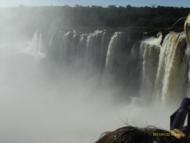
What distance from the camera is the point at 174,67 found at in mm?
17156

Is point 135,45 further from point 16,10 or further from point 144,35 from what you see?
point 16,10

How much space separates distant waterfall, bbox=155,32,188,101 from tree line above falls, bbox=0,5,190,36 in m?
20.1

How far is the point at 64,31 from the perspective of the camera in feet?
→ 98.6

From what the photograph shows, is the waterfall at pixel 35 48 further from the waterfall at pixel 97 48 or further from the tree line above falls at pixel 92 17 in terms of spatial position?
the waterfall at pixel 97 48

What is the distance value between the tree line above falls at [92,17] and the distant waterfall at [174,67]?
2009cm

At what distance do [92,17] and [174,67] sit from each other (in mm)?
28886

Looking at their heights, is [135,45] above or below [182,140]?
below

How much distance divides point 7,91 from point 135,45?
9.98 metres

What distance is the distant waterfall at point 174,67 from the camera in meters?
16.7

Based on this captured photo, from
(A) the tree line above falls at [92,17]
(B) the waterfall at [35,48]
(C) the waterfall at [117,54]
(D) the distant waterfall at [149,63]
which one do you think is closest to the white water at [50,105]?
(B) the waterfall at [35,48]

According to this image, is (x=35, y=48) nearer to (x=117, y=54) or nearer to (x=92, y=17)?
(x=117, y=54)

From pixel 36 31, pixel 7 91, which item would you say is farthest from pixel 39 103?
pixel 36 31

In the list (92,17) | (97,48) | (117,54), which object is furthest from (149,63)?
(92,17)

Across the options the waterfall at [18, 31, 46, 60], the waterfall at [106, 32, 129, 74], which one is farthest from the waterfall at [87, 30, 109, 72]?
the waterfall at [18, 31, 46, 60]
